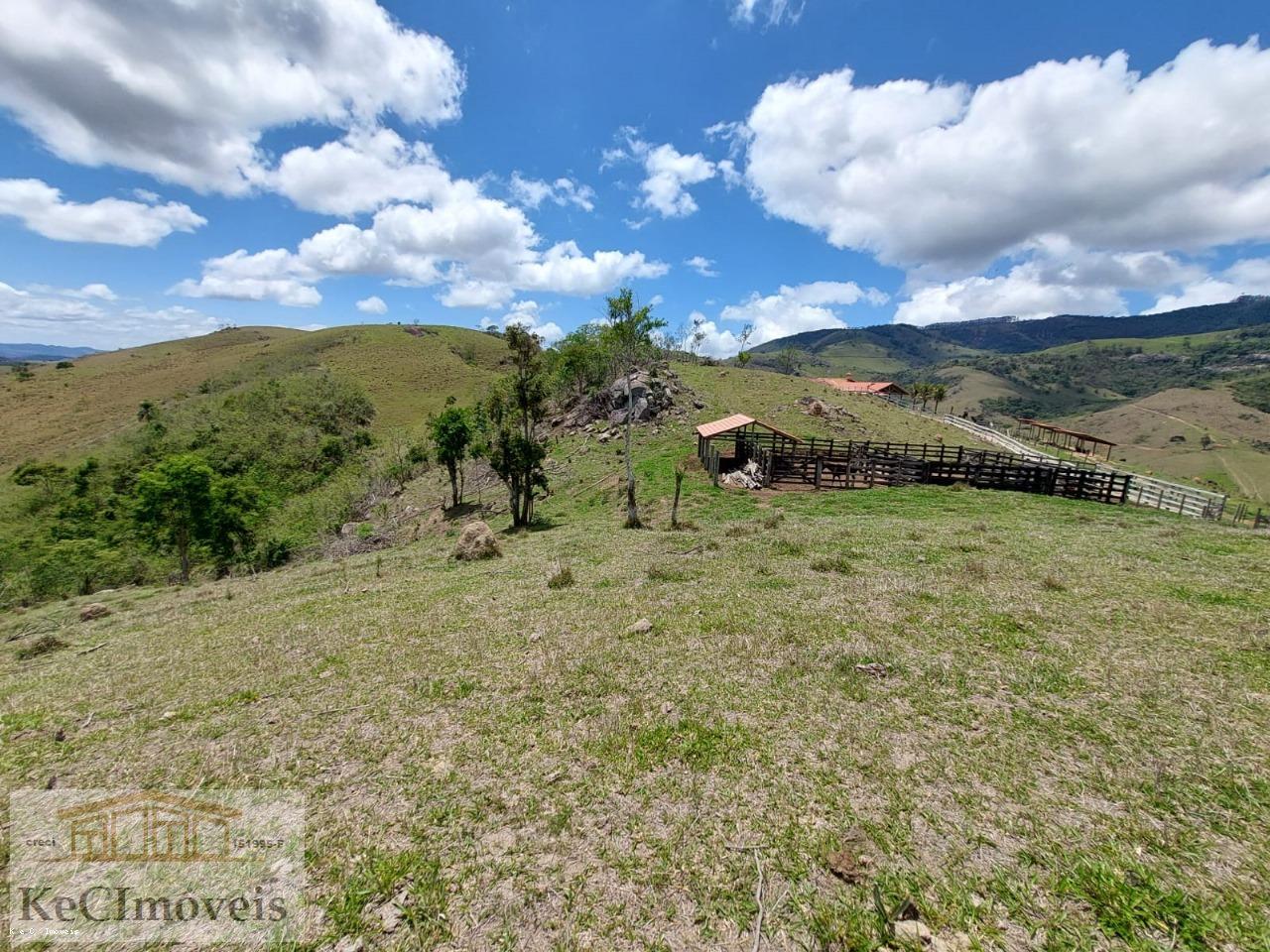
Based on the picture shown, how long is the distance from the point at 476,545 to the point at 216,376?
12034 centimetres

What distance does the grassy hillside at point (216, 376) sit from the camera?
80.3 metres

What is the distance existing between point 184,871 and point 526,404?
82.3 ft

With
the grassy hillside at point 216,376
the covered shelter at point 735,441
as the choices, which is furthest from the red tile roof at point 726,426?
the grassy hillside at point 216,376

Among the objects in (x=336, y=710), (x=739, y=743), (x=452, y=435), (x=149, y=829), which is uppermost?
(x=452, y=435)

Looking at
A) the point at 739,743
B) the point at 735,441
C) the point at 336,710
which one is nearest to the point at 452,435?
the point at 735,441

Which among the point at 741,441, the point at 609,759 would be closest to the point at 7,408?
the point at 741,441

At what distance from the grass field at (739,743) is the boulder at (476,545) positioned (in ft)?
17.2

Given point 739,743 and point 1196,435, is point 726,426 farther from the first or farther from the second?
point 1196,435

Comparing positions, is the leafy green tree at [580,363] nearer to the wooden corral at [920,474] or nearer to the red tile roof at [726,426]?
the red tile roof at [726,426]

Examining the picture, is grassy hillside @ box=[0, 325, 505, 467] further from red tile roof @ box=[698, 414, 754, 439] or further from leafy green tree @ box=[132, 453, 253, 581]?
red tile roof @ box=[698, 414, 754, 439]

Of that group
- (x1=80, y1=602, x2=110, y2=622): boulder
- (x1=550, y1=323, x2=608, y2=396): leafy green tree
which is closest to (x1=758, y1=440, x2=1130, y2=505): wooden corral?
(x1=80, y1=602, x2=110, y2=622): boulder

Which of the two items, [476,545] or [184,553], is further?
[184,553]

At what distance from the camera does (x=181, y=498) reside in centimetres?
3488

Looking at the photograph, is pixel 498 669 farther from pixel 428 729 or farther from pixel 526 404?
pixel 526 404
